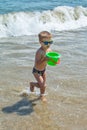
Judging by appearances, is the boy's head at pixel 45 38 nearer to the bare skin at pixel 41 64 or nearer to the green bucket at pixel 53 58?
the bare skin at pixel 41 64

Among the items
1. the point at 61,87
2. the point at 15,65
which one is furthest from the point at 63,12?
the point at 61,87

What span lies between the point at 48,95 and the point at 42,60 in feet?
2.17

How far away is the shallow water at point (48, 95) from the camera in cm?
461

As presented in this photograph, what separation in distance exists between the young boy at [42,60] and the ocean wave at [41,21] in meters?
6.46

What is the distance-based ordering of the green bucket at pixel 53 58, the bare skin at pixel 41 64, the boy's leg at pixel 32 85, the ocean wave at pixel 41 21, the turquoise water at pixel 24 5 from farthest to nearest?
the turquoise water at pixel 24 5 < the ocean wave at pixel 41 21 < the boy's leg at pixel 32 85 < the bare skin at pixel 41 64 < the green bucket at pixel 53 58

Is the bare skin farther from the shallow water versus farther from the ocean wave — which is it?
the ocean wave

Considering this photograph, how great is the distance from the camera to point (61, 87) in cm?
592

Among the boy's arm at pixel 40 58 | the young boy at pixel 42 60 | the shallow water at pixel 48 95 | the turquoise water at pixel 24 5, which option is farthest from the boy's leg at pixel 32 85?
the turquoise water at pixel 24 5

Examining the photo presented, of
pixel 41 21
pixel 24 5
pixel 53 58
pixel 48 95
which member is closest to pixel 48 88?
pixel 48 95

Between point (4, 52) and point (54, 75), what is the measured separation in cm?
220

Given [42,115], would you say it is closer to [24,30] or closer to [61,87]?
[61,87]

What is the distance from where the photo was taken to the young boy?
511 cm

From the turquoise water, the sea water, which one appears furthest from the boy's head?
the turquoise water

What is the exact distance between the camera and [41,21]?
48.0 feet
